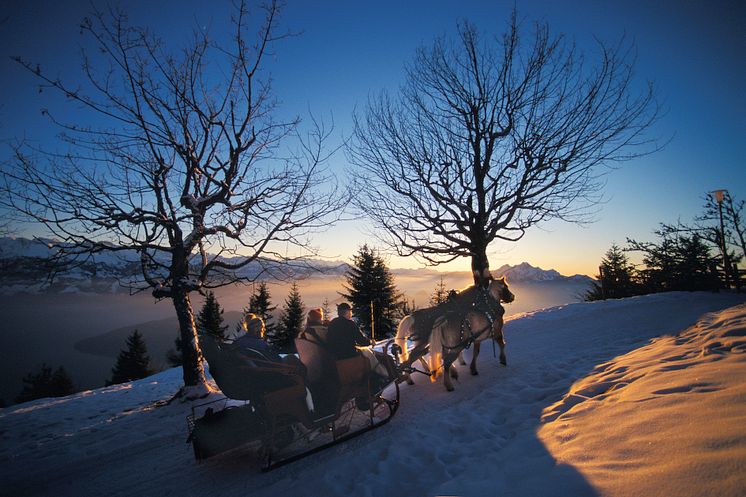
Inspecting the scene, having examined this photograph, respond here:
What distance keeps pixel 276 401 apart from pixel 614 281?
21028mm

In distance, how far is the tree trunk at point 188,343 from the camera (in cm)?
766

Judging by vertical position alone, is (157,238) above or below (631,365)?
above

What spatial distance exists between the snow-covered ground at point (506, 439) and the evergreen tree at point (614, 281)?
11958 millimetres

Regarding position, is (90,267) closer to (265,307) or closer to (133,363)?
(265,307)

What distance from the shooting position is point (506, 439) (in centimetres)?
323

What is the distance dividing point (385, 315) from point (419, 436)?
1632cm

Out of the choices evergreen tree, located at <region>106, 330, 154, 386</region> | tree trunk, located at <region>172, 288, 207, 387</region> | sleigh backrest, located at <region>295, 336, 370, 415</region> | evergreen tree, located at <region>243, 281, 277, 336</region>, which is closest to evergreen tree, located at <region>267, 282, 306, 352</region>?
evergreen tree, located at <region>243, 281, 277, 336</region>

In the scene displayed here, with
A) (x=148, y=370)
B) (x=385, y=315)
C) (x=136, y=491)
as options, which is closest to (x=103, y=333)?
(x=148, y=370)

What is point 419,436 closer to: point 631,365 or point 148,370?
point 631,365

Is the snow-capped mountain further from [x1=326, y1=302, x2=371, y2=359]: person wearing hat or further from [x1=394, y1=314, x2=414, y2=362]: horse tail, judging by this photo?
[x1=326, y1=302, x2=371, y2=359]: person wearing hat

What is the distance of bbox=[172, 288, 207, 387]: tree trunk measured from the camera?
766cm

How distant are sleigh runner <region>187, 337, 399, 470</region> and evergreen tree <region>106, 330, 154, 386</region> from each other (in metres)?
33.8

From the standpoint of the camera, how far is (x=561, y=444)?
2555 millimetres

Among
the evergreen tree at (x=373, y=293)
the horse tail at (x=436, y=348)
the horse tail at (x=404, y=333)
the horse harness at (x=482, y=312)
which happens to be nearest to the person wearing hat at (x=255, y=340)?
the horse tail at (x=404, y=333)
